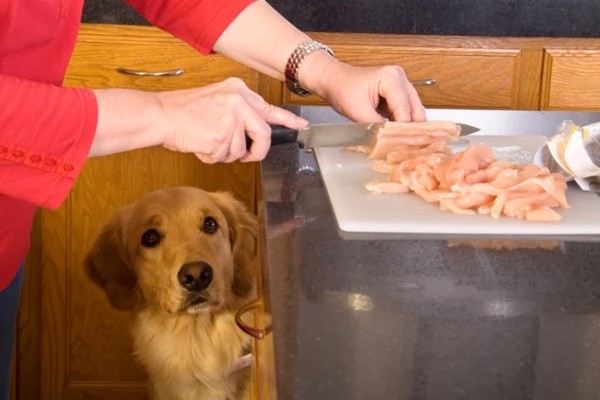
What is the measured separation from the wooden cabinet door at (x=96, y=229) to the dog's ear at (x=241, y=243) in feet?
1.84

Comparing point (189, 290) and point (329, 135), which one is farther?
point (189, 290)

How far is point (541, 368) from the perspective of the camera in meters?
0.73

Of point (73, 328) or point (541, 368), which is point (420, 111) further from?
point (73, 328)

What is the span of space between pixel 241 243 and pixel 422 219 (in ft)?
2.27

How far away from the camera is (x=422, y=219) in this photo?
1.12 metres

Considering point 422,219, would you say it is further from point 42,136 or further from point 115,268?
point 115,268

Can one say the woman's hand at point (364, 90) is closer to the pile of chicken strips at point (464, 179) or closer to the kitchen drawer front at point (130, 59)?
the pile of chicken strips at point (464, 179)

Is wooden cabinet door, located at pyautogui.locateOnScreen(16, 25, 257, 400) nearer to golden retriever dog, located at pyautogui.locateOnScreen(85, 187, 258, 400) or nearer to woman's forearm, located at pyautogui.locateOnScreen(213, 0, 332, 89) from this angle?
golden retriever dog, located at pyautogui.locateOnScreen(85, 187, 258, 400)

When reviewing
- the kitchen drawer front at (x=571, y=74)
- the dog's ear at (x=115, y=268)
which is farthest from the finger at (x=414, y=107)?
the kitchen drawer front at (x=571, y=74)

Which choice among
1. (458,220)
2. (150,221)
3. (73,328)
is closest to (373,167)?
(458,220)

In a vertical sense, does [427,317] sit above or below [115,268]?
above

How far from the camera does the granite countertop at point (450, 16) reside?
2.61 meters

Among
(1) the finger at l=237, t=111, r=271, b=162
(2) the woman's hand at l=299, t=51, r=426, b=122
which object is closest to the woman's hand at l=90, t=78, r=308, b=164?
(1) the finger at l=237, t=111, r=271, b=162

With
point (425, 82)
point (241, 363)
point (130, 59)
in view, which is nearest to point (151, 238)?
point (241, 363)
